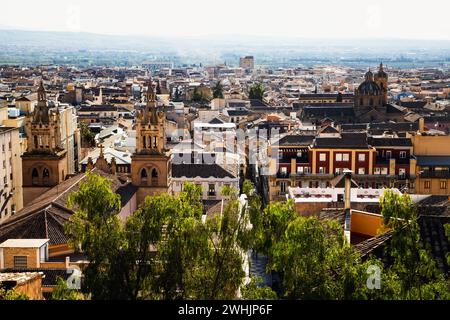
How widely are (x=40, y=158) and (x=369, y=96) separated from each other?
5107cm

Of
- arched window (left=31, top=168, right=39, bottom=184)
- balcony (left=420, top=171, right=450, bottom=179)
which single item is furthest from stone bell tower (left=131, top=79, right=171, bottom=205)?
balcony (left=420, top=171, right=450, bottom=179)

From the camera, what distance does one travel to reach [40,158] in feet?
108

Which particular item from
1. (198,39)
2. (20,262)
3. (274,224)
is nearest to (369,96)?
(198,39)

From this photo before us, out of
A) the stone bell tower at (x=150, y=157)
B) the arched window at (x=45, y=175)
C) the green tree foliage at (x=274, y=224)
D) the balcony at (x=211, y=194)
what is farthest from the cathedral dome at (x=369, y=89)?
the green tree foliage at (x=274, y=224)

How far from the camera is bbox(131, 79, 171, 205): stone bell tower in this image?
33750mm

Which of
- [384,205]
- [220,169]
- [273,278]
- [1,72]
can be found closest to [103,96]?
[1,72]

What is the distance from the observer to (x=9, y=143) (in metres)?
35.5

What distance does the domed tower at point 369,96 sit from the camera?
78.0 m

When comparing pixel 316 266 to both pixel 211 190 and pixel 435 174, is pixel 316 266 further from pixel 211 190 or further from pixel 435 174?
pixel 435 174

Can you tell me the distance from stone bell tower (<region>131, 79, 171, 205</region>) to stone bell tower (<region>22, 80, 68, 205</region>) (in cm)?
347

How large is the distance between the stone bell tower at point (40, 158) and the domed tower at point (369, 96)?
49.9 metres

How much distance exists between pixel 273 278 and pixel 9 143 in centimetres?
1585

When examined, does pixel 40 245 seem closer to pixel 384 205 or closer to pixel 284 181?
pixel 384 205

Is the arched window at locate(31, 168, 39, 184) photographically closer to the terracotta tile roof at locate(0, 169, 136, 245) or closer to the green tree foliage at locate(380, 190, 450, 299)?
the terracotta tile roof at locate(0, 169, 136, 245)
